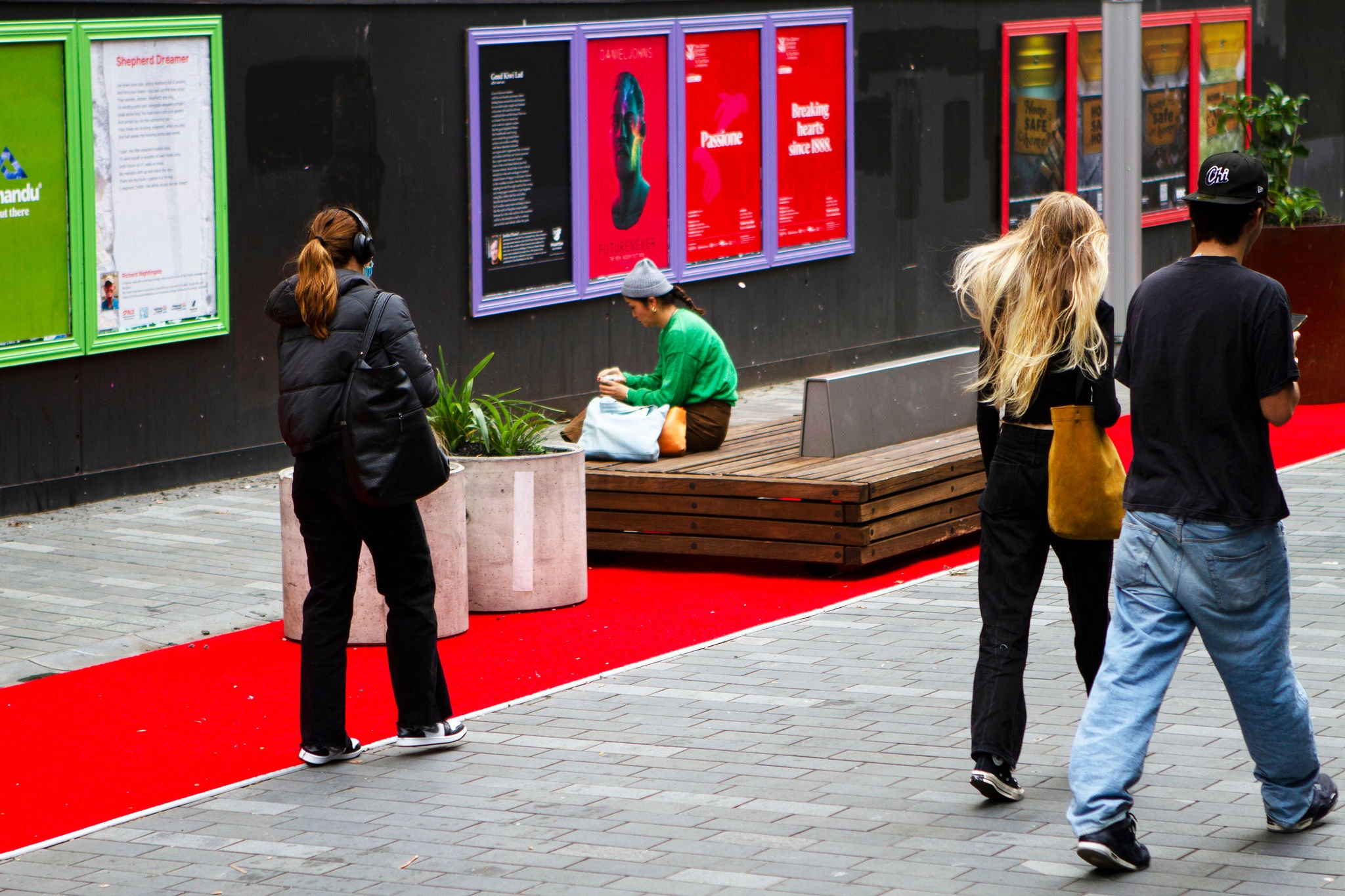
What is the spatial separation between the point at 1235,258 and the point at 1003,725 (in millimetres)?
1458

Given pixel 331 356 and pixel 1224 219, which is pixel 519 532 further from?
pixel 1224 219

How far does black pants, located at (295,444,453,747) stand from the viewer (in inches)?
241

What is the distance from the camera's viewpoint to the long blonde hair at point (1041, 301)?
17.7 ft

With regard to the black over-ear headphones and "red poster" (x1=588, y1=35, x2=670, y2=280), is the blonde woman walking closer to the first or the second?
the black over-ear headphones

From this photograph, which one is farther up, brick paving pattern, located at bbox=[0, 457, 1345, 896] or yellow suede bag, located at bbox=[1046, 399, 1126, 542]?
yellow suede bag, located at bbox=[1046, 399, 1126, 542]

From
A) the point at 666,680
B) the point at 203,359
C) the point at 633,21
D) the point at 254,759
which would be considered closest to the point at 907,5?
the point at 633,21

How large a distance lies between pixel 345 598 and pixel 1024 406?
2290 mm

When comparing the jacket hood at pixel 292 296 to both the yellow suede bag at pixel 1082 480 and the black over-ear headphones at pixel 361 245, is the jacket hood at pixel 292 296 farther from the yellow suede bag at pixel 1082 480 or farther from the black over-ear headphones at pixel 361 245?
the yellow suede bag at pixel 1082 480

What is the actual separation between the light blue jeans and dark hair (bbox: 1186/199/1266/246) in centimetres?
74

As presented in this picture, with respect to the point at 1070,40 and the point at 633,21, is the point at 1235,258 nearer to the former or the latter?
the point at 633,21

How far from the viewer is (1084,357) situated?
5.39 meters

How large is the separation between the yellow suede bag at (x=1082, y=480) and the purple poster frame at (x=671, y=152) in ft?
26.5

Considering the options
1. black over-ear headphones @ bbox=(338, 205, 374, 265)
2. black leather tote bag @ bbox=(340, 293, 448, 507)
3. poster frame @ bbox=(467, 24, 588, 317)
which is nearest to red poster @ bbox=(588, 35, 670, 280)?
poster frame @ bbox=(467, 24, 588, 317)

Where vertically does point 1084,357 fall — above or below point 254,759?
above
